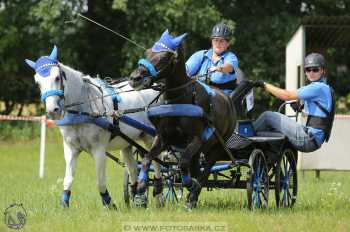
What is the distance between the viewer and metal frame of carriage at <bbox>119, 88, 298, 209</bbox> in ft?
31.7

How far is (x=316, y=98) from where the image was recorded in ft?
32.3

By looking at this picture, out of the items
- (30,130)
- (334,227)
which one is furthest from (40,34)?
(334,227)

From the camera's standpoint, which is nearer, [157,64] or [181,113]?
[157,64]

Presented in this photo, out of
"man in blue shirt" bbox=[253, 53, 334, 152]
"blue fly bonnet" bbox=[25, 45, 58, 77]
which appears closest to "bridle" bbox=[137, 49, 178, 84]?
"blue fly bonnet" bbox=[25, 45, 58, 77]

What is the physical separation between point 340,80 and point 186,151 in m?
22.7

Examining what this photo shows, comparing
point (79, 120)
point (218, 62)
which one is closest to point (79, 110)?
point (79, 120)

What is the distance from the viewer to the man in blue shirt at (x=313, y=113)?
9828 millimetres

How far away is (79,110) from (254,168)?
2.08 metres

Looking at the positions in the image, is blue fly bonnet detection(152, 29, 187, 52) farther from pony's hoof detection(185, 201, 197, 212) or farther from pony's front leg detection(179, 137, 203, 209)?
pony's hoof detection(185, 201, 197, 212)

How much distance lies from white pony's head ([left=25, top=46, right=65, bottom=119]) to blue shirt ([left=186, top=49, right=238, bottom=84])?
168 cm

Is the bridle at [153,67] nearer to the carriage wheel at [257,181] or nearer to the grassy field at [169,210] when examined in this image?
the grassy field at [169,210]

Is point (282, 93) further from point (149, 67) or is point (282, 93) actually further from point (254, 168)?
point (149, 67)

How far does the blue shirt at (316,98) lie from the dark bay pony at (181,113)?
121 centimetres

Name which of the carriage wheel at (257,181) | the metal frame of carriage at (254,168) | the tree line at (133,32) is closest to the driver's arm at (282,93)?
the metal frame of carriage at (254,168)
